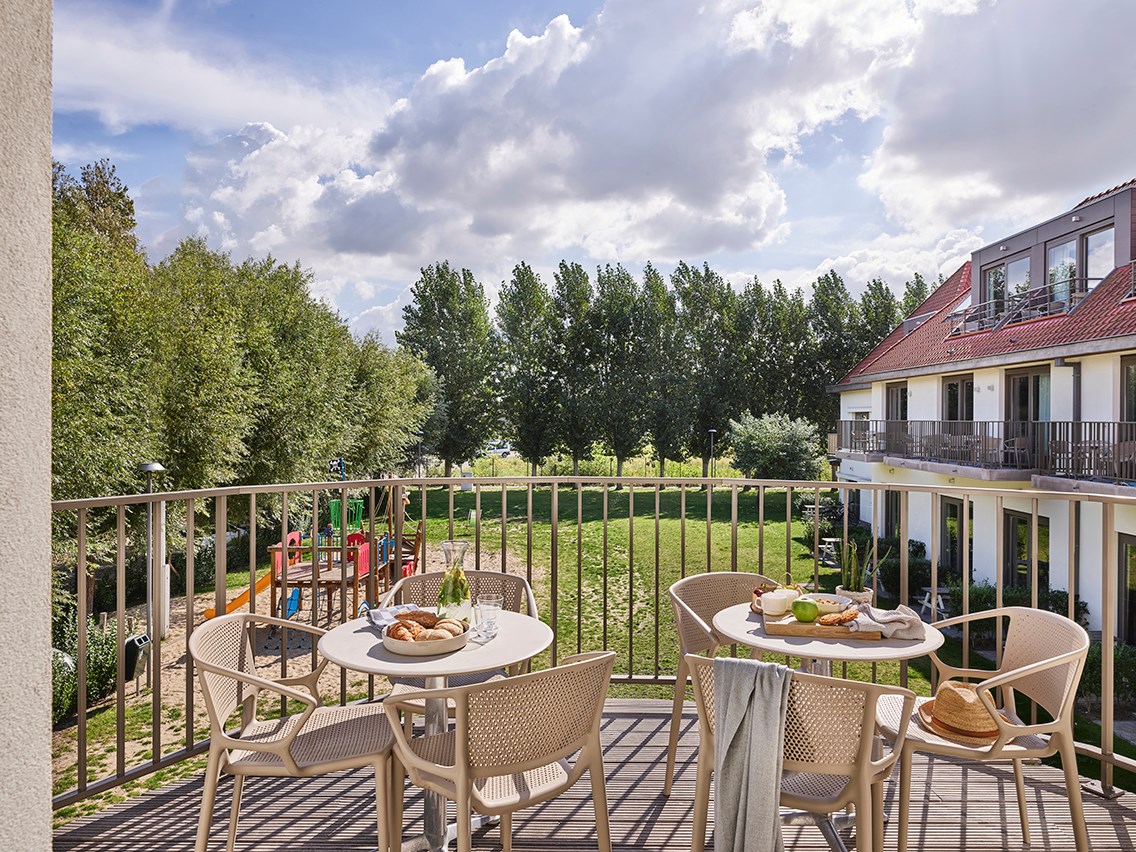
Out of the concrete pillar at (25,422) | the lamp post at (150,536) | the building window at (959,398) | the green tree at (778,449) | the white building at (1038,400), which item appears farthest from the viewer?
the green tree at (778,449)

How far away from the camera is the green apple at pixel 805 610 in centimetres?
242

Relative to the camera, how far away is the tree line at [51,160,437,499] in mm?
8578

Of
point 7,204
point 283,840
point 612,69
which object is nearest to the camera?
point 7,204

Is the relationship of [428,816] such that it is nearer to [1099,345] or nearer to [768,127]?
[1099,345]

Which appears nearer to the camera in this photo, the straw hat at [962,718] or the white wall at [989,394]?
the straw hat at [962,718]

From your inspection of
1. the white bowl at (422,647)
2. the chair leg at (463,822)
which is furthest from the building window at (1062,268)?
the chair leg at (463,822)

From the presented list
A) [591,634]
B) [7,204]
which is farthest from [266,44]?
[591,634]

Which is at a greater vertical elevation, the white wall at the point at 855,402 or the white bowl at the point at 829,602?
the white wall at the point at 855,402

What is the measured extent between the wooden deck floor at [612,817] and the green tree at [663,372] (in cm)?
2323

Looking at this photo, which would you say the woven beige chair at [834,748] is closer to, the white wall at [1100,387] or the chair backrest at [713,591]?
the chair backrest at [713,591]

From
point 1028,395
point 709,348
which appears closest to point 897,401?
point 1028,395

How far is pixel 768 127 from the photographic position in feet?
72.3

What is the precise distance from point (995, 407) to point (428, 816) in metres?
14.3

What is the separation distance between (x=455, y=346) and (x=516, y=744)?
90.6ft
